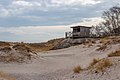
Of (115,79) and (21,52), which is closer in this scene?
(115,79)

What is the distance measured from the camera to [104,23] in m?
85.1

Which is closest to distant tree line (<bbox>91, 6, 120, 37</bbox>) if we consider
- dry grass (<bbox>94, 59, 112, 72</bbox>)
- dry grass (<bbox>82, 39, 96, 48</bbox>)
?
dry grass (<bbox>82, 39, 96, 48</bbox>)

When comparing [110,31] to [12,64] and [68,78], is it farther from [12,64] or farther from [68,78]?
[68,78]

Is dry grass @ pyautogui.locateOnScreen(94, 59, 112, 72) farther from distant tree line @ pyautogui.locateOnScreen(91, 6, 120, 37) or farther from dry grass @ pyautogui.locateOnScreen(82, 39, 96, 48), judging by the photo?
distant tree line @ pyautogui.locateOnScreen(91, 6, 120, 37)

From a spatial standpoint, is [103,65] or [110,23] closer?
[103,65]

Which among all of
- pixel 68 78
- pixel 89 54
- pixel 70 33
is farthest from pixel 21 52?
pixel 70 33

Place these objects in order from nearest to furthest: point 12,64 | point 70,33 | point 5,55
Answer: point 12,64, point 5,55, point 70,33

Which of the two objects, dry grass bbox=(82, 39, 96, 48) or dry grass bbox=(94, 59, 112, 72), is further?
dry grass bbox=(82, 39, 96, 48)

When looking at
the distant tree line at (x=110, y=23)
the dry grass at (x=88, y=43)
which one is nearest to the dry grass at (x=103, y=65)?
the dry grass at (x=88, y=43)

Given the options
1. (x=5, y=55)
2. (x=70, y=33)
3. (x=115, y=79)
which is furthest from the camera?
(x=70, y=33)

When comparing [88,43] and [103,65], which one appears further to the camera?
[88,43]

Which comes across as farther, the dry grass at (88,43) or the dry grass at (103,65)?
the dry grass at (88,43)

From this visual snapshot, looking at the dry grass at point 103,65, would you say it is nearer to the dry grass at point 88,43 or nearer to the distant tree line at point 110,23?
the dry grass at point 88,43

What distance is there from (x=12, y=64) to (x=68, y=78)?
39.0 ft
